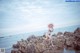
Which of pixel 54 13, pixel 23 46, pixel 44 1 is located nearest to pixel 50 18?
pixel 54 13

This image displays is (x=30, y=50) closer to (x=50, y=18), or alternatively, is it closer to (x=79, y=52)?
(x=50, y=18)

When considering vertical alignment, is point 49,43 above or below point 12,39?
below

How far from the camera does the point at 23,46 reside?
2926mm

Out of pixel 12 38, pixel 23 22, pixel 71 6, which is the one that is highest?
pixel 71 6

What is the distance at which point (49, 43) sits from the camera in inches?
116

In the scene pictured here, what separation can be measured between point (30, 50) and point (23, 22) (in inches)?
21.6

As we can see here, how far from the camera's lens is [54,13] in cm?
300

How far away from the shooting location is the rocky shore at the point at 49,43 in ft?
9.57

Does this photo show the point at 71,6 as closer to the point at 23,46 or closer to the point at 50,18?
the point at 50,18

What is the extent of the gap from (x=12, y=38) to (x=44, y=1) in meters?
0.94

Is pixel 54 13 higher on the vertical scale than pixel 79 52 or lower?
higher

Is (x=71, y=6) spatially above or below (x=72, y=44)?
above

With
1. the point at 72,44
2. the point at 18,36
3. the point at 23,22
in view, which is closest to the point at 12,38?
the point at 18,36

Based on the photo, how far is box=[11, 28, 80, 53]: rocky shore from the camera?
9.57 feet
